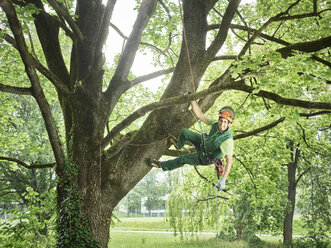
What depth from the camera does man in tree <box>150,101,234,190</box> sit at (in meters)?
3.97

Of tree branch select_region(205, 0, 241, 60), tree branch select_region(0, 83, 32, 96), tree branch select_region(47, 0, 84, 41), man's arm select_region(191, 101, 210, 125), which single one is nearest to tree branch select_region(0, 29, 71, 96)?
tree branch select_region(0, 83, 32, 96)

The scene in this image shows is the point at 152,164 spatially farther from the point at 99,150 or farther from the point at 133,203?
the point at 133,203

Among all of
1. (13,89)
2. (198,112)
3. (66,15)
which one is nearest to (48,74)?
(13,89)

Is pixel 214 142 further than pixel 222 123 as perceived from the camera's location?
Yes

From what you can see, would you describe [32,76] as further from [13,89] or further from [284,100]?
[284,100]

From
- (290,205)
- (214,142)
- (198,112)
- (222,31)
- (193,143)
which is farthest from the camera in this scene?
(290,205)

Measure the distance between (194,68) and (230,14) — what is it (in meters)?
1.07

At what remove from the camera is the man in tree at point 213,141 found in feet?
13.0

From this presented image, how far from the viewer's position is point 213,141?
4.13 m

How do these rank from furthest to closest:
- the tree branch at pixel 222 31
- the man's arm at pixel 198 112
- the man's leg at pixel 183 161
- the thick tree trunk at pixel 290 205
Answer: the thick tree trunk at pixel 290 205 < the tree branch at pixel 222 31 < the man's leg at pixel 183 161 < the man's arm at pixel 198 112

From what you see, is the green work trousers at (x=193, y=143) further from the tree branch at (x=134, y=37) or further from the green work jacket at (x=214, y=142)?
the tree branch at (x=134, y=37)

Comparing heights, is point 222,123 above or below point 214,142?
above

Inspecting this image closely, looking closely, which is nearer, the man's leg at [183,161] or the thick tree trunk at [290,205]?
the man's leg at [183,161]

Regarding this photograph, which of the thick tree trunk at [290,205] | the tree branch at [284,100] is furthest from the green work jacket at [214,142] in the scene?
the thick tree trunk at [290,205]
